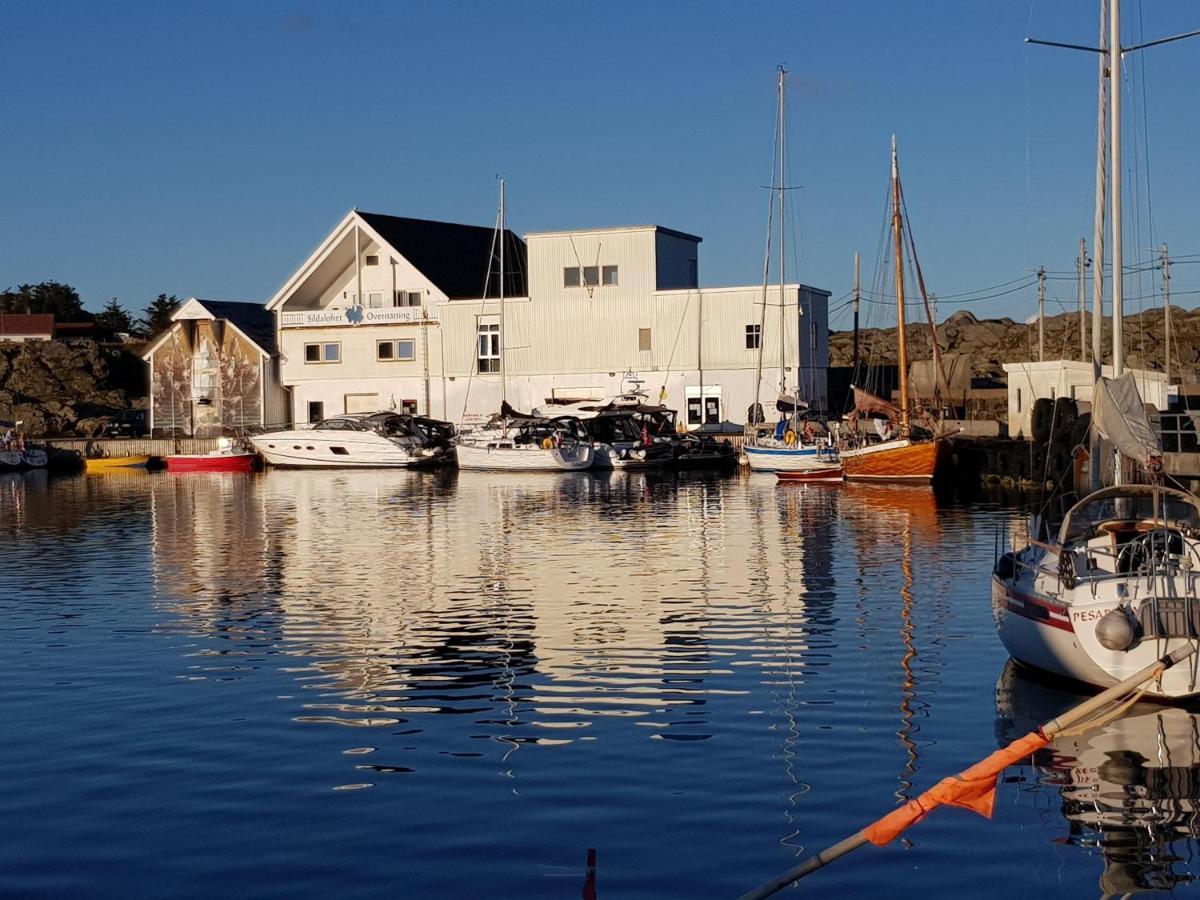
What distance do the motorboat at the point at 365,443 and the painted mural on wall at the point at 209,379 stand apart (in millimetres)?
7034

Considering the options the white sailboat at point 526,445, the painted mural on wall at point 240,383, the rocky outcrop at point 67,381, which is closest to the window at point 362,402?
the painted mural on wall at point 240,383

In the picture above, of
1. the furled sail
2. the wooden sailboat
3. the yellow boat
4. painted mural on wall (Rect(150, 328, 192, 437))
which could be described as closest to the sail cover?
the wooden sailboat

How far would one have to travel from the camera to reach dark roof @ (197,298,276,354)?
85.0 meters

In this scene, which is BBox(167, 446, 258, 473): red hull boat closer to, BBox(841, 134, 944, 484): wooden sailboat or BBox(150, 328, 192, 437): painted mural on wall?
BBox(150, 328, 192, 437): painted mural on wall

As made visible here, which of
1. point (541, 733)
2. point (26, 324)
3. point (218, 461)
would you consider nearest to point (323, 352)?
point (218, 461)

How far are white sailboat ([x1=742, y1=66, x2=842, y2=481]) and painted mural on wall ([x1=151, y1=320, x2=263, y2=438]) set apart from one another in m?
28.7

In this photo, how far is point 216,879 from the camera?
1202 centimetres

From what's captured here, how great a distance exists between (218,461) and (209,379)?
8260 mm

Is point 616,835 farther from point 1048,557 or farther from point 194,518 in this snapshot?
point 194,518

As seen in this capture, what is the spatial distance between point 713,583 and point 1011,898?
18.0m

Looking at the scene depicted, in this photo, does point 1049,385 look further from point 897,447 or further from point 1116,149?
point 1116,149

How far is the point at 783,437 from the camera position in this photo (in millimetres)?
65938

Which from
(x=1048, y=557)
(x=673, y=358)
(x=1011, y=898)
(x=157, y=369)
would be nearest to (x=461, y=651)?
(x=1048, y=557)

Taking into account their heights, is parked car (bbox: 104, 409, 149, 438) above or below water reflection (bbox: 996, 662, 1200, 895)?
above
